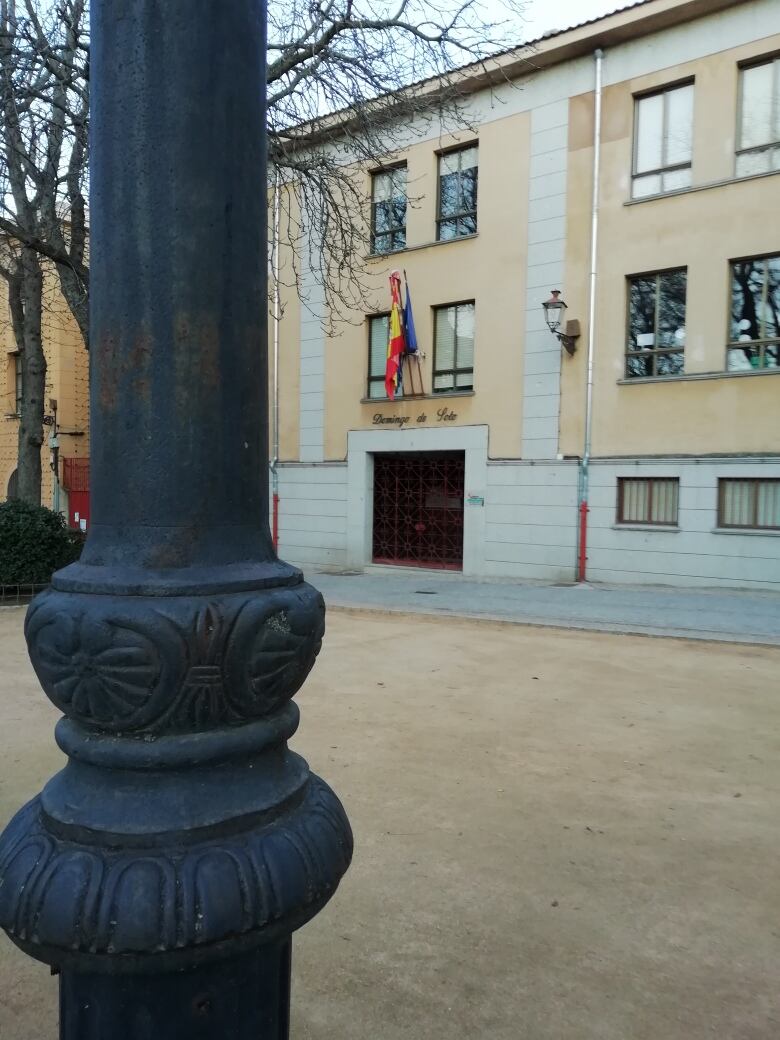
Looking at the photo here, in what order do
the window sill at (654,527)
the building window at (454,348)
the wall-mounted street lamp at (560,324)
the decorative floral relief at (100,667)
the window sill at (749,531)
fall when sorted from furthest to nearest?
the building window at (454,348), the wall-mounted street lamp at (560,324), the window sill at (654,527), the window sill at (749,531), the decorative floral relief at (100,667)

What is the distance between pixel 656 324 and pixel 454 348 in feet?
13.4

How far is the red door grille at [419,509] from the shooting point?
15969mm

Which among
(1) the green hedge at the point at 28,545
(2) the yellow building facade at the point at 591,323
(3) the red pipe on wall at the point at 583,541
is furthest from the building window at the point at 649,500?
(1) the green hedge at the point at 28,545

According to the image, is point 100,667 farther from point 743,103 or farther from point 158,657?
point 743,103

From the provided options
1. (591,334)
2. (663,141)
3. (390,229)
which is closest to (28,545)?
(591,334)

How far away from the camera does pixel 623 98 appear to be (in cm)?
1346

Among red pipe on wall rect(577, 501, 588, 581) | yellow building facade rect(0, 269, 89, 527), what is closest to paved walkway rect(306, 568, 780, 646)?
red pipe on wall rect(577, 501, 588, 581)

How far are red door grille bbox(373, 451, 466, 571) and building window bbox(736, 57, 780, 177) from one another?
7.12 meters

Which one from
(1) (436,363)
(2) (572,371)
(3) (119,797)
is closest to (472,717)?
(3) (119,797)

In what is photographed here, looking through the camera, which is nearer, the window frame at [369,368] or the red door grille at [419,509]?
the red door grille at [419,509]

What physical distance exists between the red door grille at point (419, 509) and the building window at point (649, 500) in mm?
3370

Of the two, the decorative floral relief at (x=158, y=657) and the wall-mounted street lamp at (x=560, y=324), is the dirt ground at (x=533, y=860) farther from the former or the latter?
the wall-mounted street lamp at (x=560, y=324)

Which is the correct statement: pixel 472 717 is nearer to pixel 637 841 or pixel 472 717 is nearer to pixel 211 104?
pixel 637 841

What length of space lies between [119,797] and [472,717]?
4.29m
